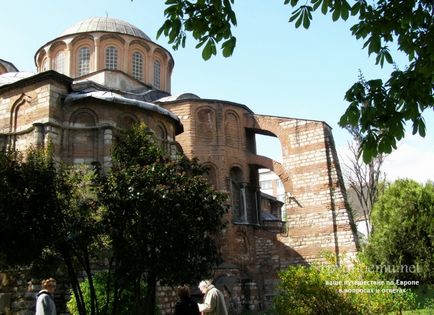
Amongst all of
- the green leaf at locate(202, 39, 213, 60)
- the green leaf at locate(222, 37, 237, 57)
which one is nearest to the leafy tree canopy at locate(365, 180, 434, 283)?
the green leaf at locate(222, 37, 237, 57)

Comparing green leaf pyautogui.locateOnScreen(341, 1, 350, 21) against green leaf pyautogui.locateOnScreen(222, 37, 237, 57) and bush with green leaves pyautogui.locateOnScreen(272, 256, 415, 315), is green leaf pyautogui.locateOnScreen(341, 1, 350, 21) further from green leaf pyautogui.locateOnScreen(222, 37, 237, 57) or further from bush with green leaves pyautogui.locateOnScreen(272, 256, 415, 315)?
bush with green leaves pyautogui.locateOnScreen(272, 256, 415, 315)

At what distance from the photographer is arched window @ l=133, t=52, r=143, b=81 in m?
25.0

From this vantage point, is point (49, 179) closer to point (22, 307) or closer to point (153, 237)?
point (153, 237)

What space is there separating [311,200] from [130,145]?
539 inches

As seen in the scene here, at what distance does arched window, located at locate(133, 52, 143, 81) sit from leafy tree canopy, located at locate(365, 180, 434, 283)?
16020 mm

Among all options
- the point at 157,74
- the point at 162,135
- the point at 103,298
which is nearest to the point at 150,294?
the point at 103,298

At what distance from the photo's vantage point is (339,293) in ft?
34.2

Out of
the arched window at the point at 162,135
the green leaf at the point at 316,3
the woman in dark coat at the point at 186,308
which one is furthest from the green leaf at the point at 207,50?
the arched window at the point at 162,135

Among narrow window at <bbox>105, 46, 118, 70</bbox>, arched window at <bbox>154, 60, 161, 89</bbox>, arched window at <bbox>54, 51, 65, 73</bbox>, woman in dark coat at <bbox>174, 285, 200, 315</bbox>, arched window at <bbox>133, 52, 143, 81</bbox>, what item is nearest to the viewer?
woman in dark coat at <bbox>174, 285, 200, 315</bbox>

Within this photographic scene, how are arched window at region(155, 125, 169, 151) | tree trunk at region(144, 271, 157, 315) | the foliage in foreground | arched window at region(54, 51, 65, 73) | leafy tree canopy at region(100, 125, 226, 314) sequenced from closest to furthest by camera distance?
1. the foliage in foreground
2. leafy tree canopy at region(100, 125, 226, 314)
3. tree trunk at region(144, 271, 157, 315)
4. arched window at region(155, 125, 169, 151)
5. arched window at region(54, 51, 65, 73)

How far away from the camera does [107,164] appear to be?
48.6ft

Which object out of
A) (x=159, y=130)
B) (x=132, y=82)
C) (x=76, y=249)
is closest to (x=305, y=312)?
(x=76, y=249)

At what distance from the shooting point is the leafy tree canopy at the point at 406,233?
37.0 feet

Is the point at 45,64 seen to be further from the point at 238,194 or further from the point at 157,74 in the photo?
the point at 238,194
